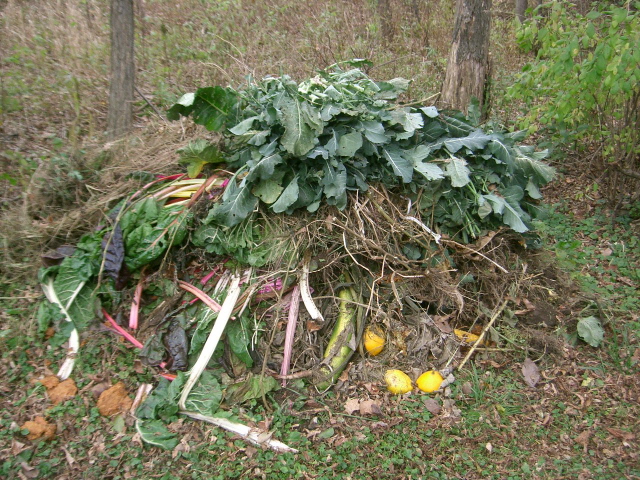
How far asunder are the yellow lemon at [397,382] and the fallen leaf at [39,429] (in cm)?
232

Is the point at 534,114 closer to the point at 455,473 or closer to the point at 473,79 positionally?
the point at 473,79

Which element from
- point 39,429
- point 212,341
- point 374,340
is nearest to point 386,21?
point 374,340

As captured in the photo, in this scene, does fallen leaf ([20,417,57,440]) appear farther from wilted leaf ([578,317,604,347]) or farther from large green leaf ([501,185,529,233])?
wilted leaf ([578,317,604,347])

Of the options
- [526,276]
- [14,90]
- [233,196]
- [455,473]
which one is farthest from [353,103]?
[14,90]

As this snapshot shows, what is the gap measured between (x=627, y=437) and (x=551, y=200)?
3296mm

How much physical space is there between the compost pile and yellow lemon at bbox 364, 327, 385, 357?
11mm

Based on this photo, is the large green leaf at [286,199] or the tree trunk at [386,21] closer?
the large green leaf at [286,199]

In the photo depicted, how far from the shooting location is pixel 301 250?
12.4 ft

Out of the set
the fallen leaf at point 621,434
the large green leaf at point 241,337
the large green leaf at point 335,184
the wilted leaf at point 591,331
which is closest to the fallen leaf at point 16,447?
the large green leaf at point 241,337

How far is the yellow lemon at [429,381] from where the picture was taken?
3629 millimetres

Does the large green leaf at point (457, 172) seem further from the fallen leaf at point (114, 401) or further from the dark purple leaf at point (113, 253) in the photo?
the fallen leaf at point (114, 401)

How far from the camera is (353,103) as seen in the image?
3.90m

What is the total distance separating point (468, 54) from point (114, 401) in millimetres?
4881

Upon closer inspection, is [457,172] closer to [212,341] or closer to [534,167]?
[534,167]
